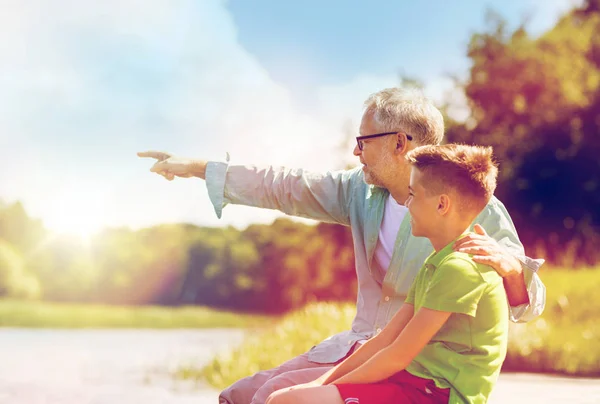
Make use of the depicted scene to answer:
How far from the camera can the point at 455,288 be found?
200cm

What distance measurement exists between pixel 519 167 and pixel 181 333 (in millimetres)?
8129

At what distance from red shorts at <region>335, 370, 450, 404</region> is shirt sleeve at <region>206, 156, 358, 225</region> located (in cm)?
105

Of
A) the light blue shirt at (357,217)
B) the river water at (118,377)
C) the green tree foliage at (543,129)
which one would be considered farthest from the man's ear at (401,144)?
the green tree foliage at (543,129)

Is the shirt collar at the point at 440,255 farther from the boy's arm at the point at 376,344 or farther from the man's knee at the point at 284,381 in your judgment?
the man's knee at the point at 284,381

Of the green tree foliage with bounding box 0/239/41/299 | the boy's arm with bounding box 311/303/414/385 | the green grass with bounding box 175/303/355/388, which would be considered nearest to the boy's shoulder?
the boy's arm with bounding box 311/303/414/385

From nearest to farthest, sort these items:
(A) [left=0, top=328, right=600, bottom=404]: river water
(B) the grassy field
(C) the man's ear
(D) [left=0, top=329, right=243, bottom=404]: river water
Answer: (C) the man's ear → (A) [left=0, top=328, right=600, bottom=404]: river water → (D) [left=0, top=329, right=243, bottom=404]: river water → (B) the grassy field

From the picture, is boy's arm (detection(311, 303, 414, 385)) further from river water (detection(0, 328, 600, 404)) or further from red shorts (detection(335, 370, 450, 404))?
river water (detection(0, 328, 600, 404))

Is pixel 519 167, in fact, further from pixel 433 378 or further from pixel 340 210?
pixel 433 378

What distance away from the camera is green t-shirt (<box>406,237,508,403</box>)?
6.58ft

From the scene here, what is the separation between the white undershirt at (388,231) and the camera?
112 inches

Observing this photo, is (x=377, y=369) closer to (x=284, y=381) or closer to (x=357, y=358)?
(x=357, y=358)

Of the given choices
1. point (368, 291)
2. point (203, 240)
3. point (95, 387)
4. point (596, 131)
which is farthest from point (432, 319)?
point (203, 240)

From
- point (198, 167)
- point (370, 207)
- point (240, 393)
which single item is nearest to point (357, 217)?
point (370, 207)

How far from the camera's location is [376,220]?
286 centimetres
